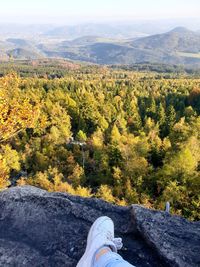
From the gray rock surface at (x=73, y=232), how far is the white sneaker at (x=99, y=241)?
889mm

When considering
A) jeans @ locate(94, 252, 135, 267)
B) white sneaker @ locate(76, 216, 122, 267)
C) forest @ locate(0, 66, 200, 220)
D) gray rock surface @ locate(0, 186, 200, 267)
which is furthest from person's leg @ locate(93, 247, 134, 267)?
forest @ locate(0, 66, 200, 220)

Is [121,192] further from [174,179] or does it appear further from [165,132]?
[165,132]

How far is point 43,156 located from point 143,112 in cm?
3469

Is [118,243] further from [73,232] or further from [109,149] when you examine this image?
[109,149]

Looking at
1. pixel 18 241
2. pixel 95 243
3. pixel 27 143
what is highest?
pixel 95 243

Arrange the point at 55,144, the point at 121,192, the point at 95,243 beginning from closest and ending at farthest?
1. the point at 95,243
2. the point at 121,192
3. the point at 55,144

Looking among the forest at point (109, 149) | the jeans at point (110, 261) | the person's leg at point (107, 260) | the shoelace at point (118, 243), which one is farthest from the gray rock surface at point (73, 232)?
the forest at point (109, 149)

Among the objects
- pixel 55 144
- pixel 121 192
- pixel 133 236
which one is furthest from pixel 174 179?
pixel 133 236

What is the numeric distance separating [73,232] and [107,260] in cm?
321

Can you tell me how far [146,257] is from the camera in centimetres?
847

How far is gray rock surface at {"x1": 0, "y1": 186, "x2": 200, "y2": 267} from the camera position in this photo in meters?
8.42

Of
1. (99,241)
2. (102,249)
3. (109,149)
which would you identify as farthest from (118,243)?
(109,149)

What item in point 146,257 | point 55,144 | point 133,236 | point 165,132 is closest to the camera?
point 146,257

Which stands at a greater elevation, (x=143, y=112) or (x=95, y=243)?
(x=95, y=243)
